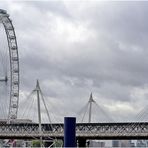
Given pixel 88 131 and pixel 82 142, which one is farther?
pixel 88 131

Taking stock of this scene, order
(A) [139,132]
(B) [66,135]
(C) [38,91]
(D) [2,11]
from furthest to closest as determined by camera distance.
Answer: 1. (D) [2,11]
2. (A) [139,132]
3. (C) [38,91]
4. (B) [66,135]

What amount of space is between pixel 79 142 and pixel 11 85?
20.1 m

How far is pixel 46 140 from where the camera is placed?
419 feet

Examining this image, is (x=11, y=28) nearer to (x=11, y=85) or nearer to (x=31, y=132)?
(x=11, y=85)

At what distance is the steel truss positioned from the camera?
11434 centimetres

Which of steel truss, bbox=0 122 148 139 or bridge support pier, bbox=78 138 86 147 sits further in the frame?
bridge support pier, bbox=78 138 86 147

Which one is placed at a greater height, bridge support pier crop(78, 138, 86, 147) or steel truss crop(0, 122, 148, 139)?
steel truss crop(0, 122, 148, 139)

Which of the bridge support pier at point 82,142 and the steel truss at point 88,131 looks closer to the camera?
the steel truss at point 88,131

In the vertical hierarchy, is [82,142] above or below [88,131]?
below

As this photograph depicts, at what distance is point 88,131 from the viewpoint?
123 metres

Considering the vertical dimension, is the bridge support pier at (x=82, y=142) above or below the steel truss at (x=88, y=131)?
below

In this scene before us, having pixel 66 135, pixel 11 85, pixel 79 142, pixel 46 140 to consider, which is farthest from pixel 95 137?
pixel 66 135

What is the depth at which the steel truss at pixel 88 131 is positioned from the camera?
375ft

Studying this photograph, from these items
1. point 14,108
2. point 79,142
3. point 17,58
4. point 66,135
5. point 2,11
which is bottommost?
point 66,135
